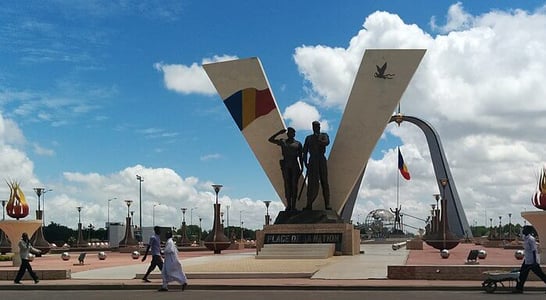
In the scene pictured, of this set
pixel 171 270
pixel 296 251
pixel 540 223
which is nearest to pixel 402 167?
pixel 296 251

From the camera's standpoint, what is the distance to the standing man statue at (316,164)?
3016 cm

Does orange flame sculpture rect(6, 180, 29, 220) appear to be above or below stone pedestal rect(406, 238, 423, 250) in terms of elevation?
above

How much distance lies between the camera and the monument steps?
26283 millimetres

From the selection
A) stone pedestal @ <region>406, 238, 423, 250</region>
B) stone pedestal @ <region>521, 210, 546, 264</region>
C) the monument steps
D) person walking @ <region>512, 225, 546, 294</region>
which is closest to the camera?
person walking @ <region>512, 225, 546, 294</region>

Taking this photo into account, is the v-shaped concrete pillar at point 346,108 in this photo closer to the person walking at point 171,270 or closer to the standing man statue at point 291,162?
the standing man statue at point 291,162

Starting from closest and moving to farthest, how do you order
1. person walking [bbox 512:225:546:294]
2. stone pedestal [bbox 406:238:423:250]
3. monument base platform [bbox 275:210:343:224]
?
person walking [bbox 512:225:546:294], monument base platform [bbox 275:210:343:224], stone pedestal [bbox 406:238:423:250]

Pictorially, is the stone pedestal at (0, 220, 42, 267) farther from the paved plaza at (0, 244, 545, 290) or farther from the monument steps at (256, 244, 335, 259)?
the monument steps at (256, 244, 335, 259)

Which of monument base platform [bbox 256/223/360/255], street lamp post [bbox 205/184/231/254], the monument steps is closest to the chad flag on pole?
street lamp post [bbox 205/184/231/254]

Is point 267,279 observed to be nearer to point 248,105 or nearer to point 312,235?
point 312,235

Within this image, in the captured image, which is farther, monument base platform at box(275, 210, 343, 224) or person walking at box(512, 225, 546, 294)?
monument base platform at box(275, 210, 343, 224)

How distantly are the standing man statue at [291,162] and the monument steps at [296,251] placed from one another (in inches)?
137

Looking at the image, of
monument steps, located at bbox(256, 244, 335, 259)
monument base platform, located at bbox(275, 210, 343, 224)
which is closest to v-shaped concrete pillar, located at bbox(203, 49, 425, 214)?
monument base platform, located at bbox(275, 210, 343, 224)

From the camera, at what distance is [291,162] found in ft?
101

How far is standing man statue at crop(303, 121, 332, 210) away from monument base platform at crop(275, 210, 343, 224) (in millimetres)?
404
